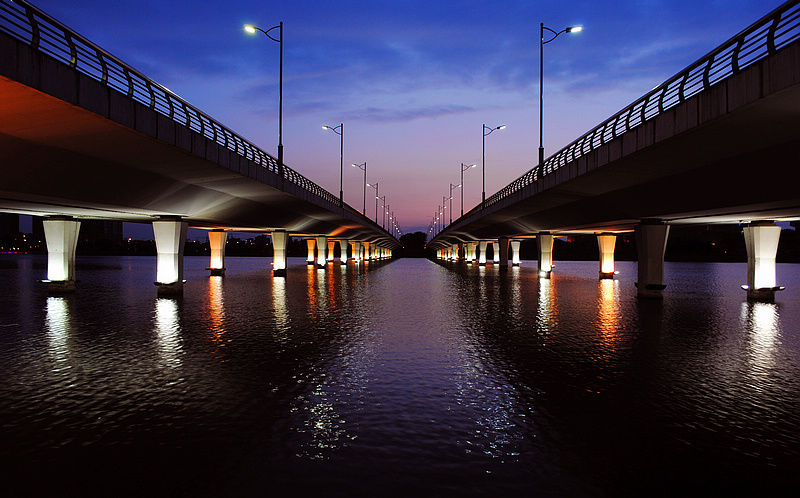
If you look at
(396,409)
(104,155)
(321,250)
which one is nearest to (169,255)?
(104,155)

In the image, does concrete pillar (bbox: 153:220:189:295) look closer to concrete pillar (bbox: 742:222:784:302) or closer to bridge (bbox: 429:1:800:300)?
bridge (bbox: 429:1:800:300)

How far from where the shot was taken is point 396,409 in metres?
9.62

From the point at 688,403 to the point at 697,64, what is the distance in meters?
12.1

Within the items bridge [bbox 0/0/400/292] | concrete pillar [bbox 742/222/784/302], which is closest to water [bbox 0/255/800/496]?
bridge [bbox 0/0/400/292]

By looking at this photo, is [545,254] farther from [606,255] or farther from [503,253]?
[503,253]

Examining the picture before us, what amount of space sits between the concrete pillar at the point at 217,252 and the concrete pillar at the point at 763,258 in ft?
159

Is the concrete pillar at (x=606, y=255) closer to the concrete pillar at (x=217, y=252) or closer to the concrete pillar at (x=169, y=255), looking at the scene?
the concrete pillar at (x=169, y=255)

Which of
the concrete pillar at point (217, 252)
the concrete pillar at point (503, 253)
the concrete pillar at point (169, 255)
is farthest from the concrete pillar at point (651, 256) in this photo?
the concrete pillar at point (503, 253)

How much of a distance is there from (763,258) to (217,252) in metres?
51.6

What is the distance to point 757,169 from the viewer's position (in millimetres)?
19562

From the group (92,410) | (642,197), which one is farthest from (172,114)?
(642,197)

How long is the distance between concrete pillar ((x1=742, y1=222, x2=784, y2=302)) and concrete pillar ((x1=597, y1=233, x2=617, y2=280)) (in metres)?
21.6

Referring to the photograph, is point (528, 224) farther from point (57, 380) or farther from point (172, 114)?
point (57, 380)

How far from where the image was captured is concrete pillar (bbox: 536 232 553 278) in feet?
198
